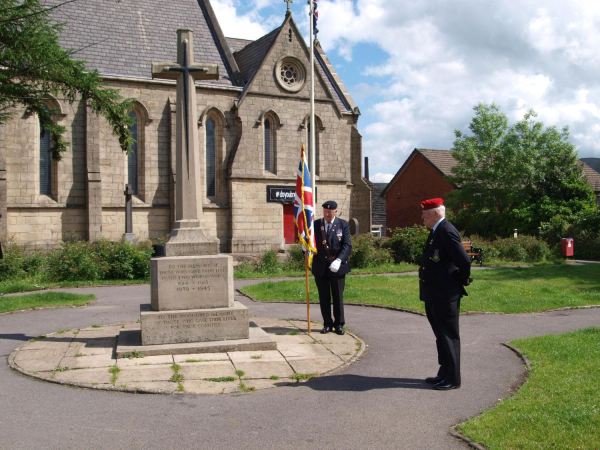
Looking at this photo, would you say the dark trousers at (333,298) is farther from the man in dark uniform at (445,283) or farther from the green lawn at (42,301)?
the green lawn at (42,301)

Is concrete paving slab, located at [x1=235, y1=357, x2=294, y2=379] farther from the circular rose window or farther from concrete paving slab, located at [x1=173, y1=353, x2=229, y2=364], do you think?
the circular rose window

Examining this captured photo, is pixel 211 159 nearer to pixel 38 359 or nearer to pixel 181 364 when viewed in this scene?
pixel 38 359

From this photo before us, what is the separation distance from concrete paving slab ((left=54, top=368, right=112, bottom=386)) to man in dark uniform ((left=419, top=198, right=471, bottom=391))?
3.70 metres

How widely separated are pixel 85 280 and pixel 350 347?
12049 mm

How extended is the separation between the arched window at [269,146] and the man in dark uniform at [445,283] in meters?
24.0

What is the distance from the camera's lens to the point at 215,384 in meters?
6.63

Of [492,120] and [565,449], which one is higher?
[492,120]

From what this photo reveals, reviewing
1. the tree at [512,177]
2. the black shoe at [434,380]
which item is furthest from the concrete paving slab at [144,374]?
the tree at [512,177]

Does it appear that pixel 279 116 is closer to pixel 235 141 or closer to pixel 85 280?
pixel 235 141

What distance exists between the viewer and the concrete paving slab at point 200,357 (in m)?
7.68

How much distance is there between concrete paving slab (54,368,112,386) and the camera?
669cm

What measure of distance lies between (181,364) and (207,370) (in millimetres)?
460

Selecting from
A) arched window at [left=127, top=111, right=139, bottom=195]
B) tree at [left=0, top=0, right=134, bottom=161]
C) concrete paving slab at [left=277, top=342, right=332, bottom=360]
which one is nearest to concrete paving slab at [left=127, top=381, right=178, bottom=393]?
concrete paving slab at [left=277, top=342, right=332, bottom=360]

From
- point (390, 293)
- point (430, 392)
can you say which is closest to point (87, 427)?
point (430, 392)
